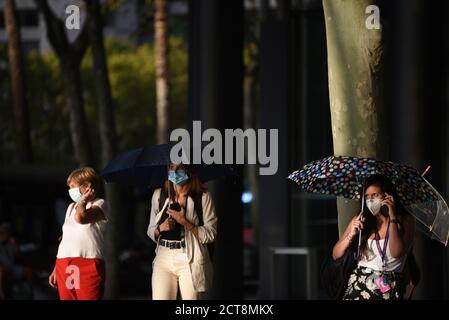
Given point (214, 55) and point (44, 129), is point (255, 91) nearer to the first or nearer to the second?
point (44, 129)

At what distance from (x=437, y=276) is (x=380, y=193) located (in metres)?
6.24

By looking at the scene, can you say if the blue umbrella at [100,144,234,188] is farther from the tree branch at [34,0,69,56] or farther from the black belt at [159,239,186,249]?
the tree branch at [34,0,69,56]

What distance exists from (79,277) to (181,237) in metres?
0.81

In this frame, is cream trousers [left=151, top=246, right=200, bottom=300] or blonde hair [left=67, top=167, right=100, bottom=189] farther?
cream trousers [left=151, top=246, right=200, bottom=300]

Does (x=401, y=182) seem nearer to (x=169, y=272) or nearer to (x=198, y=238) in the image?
(x=198, y=238)

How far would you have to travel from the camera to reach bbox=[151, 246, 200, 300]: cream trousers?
33.4 ft

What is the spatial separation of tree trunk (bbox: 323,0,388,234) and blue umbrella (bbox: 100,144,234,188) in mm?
1054

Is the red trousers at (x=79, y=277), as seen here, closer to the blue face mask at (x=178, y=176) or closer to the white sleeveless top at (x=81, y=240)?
the white sleeveless top at (x=81, y=240)

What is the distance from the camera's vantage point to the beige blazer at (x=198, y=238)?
10.2 meters

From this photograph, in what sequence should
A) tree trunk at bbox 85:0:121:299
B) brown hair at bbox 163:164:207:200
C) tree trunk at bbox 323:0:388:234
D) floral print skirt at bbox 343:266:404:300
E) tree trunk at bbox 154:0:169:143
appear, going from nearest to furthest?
1. floral print skirt at bbox 343:266:404:300
2. brown hair at bbox 163:164:207:200
3. tree trunk at bbox 323:0:388:234
4. tree trunk at bbox 85:0:121:299
5. tree trunk at bbox 154:0:169:143

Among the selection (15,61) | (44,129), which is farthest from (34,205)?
(44,129)

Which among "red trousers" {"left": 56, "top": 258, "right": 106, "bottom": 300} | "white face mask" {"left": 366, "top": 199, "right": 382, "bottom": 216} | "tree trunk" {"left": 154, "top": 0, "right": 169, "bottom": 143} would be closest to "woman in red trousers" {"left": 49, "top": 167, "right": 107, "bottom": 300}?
"red trousers" {"left": 56, "top": 258, "right": 106, "bottom": 300}

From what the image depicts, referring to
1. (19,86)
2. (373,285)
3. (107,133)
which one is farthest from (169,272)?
(19,86)

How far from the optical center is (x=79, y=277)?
32.9ft
